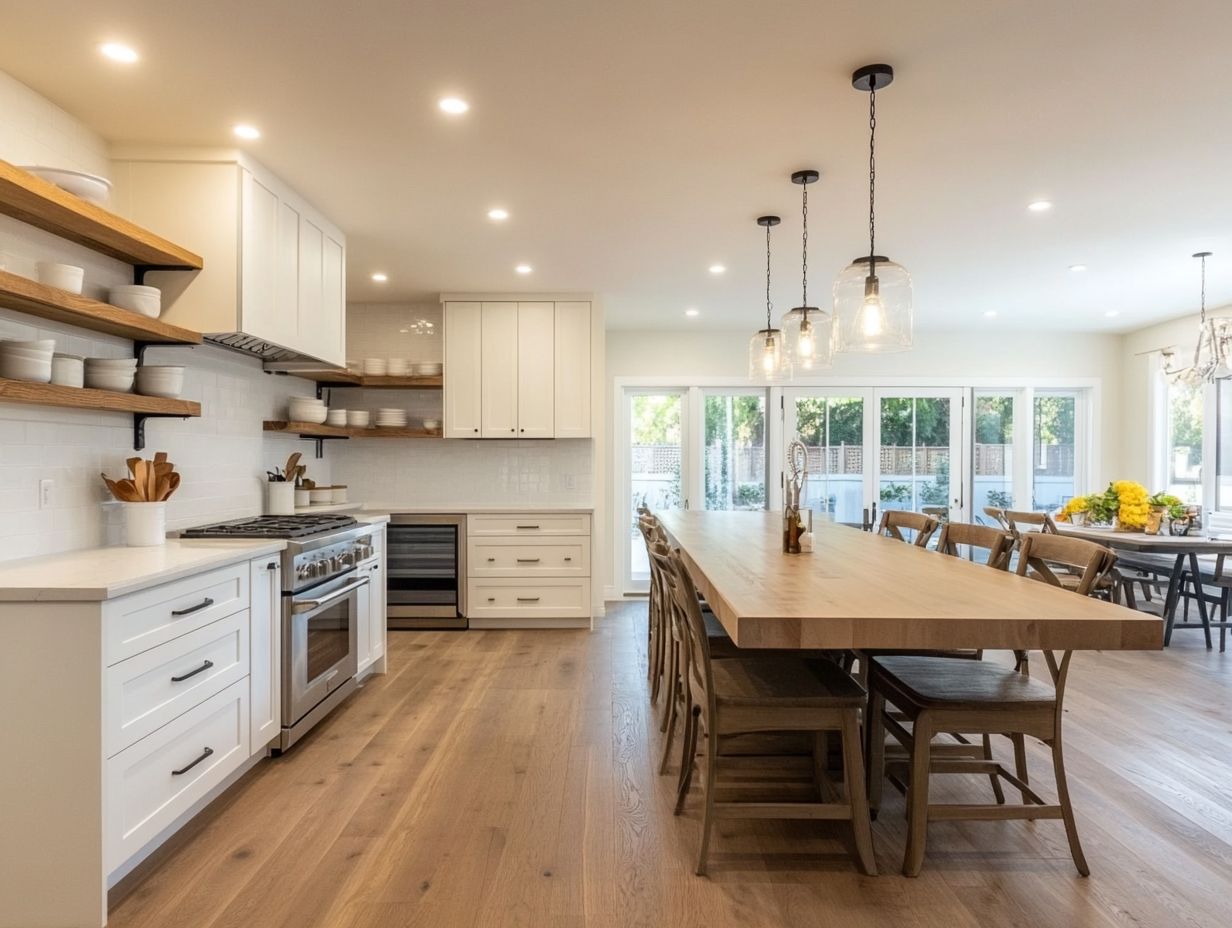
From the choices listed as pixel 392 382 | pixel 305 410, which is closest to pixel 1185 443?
pixel 392 382

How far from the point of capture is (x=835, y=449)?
6.96 meters

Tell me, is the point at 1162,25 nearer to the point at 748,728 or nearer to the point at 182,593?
the point at 748,728

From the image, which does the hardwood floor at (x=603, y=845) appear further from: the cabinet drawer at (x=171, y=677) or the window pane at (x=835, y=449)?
the window pane at (x=835, y=449)

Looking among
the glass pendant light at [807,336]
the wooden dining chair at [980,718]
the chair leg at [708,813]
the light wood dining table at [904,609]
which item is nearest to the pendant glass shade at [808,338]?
the glass pendant light at [807,336]

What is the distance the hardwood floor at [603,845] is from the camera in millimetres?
1979

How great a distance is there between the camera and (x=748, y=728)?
7.06 feet

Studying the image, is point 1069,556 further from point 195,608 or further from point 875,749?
point 195,608

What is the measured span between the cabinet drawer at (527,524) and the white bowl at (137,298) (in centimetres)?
287

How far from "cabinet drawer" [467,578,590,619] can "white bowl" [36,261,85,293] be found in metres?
3.44

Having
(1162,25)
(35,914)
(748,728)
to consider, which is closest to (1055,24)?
(1162,25)

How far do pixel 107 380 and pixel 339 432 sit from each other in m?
2.43

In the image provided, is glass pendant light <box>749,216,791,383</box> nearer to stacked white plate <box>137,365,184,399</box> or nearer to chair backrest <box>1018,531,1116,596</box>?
chair backrest <box>1018,531,1116,596</box>

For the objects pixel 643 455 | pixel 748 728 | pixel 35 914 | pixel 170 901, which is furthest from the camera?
pixel 643 455

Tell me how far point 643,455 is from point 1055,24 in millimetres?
5043
